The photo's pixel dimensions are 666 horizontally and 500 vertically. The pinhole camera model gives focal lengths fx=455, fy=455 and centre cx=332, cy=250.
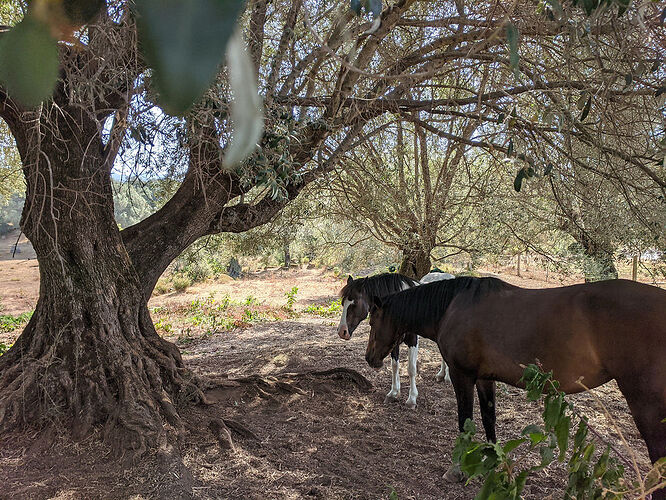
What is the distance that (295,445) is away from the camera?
3305 millimetres

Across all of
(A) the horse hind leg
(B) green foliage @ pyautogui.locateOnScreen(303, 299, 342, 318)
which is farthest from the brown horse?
(B) green foliage @ pyautogui.locateOnScreen(303, 299, 342, 318)

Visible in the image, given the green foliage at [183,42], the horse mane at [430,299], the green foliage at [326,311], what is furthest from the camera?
the green foliage at [326,311]

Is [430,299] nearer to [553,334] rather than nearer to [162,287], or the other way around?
[553,334]

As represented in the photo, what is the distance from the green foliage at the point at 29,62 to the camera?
0.85ft

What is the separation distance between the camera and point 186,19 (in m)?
0.22

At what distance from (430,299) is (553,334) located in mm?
1024

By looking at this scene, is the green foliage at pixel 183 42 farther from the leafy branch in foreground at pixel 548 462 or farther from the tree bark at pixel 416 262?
the tree bark at pixel 416 262

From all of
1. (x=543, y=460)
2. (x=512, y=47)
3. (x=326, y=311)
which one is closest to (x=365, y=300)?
(x=543, y=460)

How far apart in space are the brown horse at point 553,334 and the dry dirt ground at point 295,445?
630 millimetres

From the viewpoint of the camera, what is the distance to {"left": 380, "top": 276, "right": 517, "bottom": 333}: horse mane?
3357 millimetres

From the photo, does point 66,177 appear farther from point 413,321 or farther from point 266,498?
point 413,321

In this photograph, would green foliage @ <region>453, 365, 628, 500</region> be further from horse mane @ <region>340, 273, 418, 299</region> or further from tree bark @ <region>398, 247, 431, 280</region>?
tree bark @ <region>398, 247, 431, 280</region>

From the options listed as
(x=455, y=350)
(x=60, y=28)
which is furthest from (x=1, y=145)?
(x=60, y=28)

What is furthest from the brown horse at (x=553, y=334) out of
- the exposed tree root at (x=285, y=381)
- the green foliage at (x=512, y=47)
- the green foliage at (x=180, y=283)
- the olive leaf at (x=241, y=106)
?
the green foliage at (x=180, y=283)
